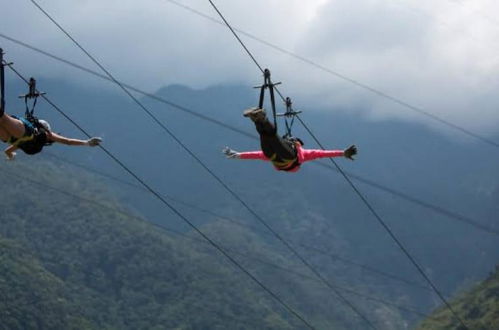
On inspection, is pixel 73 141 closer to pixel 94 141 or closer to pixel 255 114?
pixel 94 141

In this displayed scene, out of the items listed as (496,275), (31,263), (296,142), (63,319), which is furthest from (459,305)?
(296,142)

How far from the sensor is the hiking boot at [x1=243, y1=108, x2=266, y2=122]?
16719mm

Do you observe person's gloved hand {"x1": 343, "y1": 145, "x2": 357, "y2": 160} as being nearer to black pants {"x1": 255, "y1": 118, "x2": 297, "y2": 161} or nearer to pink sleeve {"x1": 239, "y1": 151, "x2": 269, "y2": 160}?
black pants {"x1": 255, "y1": 118, "x2": 297, "y2": 161}

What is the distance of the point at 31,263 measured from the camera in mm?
170000

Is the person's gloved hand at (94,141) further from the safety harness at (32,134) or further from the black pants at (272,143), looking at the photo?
the black pants at (272,143)

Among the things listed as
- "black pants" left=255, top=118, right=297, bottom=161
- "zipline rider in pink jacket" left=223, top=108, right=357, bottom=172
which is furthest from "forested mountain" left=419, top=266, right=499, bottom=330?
"black pants" left=255, top=118, right=297, bottom=161

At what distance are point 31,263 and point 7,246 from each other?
6408mm

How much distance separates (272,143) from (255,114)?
205 cm

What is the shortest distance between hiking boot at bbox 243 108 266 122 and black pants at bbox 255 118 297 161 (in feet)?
1.01

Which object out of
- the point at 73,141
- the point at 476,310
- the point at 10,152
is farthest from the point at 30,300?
the point at 73,141

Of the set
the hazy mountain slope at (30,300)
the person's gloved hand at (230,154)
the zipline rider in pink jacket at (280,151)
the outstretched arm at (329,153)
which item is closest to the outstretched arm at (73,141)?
the zipline rider in pink jacket at (280,151)

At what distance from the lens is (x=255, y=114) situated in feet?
55.3

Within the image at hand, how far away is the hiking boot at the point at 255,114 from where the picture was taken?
658 inches

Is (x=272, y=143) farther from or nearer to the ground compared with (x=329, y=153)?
nearer to the ground
